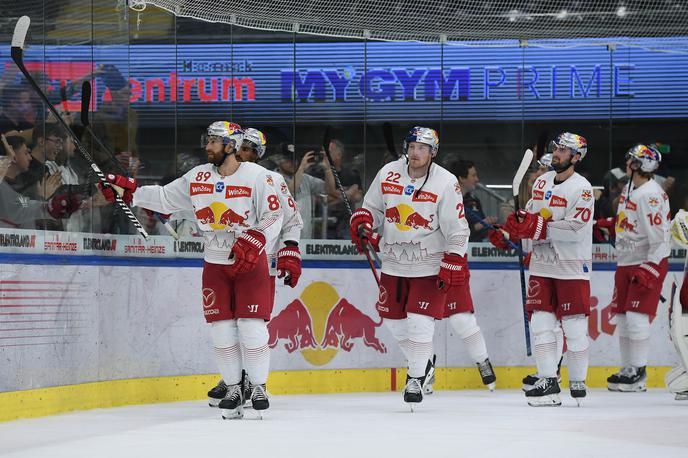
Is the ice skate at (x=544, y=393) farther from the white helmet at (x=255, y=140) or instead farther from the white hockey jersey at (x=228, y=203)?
the white helmet at (x=255, y=140)

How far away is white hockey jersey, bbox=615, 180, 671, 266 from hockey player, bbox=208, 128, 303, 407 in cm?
257

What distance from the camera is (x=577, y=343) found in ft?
23.5

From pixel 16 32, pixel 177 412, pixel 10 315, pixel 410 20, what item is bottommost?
pixel 177 412

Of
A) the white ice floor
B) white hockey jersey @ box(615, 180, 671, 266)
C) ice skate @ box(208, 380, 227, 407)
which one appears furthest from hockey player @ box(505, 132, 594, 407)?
ice skate @ box(208, 380, 227, 407)

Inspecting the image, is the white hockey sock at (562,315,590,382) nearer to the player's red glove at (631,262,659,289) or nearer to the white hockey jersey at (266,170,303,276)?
the player's red glove at (631,262,659,289)

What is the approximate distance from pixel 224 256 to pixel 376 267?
2.29 meters

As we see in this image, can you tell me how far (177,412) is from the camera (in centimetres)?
665

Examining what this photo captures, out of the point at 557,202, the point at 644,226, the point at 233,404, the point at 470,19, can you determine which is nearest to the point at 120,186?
the point at 233,404

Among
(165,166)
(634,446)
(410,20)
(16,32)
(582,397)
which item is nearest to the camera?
(634,446)

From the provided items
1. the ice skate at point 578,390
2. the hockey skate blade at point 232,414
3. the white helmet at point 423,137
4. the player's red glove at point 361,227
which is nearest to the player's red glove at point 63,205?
the hockey skate blade at point 232,414

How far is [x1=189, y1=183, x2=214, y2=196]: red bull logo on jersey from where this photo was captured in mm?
6340

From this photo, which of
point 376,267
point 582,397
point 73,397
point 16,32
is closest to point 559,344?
point 582,397

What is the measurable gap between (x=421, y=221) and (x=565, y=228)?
929mm

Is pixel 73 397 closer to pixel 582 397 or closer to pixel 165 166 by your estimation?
pixel 165 166
